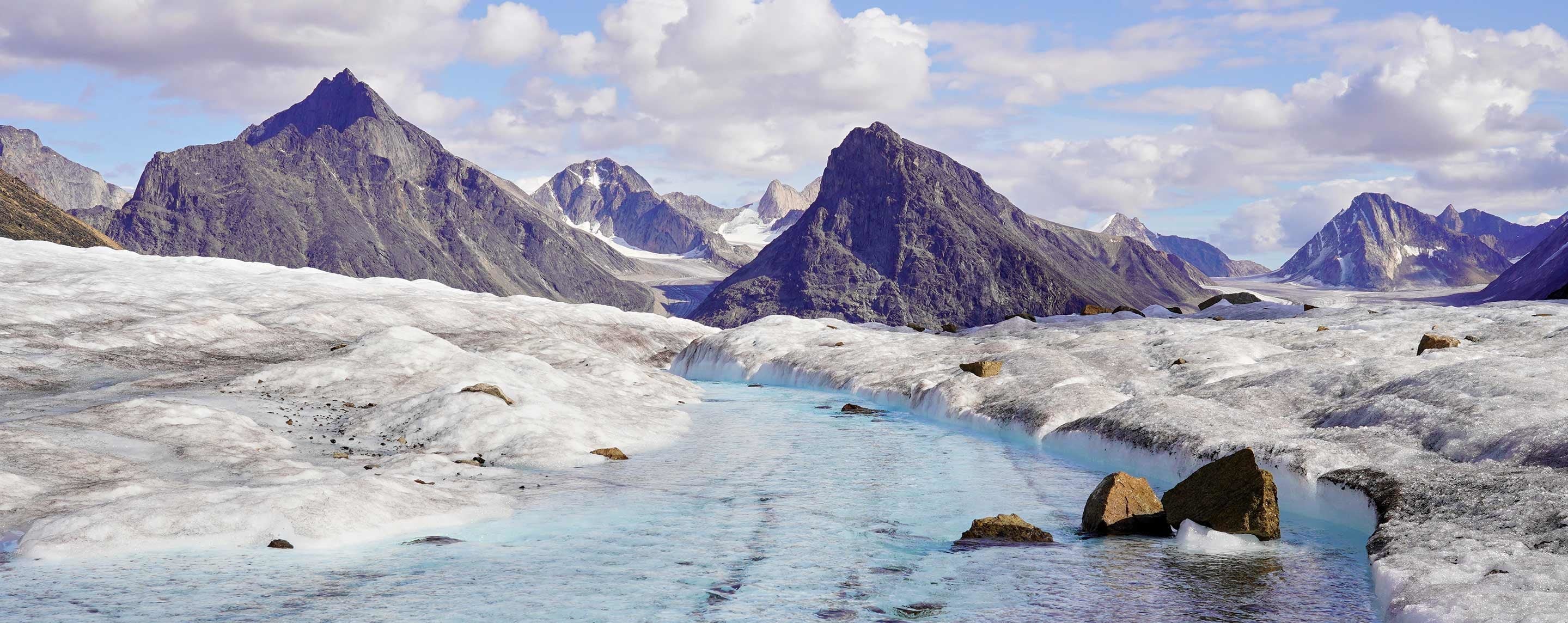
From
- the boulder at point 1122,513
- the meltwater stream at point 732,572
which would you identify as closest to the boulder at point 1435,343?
the meltwater stream at point 732,572

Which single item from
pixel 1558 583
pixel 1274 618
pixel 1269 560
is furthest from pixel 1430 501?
pixel 1274 618

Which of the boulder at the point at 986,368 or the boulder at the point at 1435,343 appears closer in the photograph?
the boulder at the point at 1435,343

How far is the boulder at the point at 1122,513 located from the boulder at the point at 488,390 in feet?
84.6

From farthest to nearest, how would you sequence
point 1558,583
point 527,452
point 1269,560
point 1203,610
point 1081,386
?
1. point 1081,386
2. point 527,452
3. point 1269,560
4. point 1203,610
5. point 1558,583

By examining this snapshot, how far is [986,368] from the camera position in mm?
59656

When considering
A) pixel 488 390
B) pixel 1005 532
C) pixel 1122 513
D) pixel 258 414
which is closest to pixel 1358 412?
pixel 1122 513

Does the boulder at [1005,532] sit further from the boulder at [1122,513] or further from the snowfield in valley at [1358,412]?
the snowfield in valley at [1358,412]

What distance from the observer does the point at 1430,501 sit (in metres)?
24.4

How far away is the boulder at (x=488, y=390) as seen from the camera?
141ft

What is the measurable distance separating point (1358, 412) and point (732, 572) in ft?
83.3

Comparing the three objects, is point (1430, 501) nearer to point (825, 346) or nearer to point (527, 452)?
point (527, 452)

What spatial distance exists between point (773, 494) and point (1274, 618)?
16.7 metres

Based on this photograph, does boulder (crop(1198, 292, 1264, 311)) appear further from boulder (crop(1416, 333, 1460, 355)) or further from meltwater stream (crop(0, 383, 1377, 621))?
meltwater stream (crop(0, 383, 1377, 621))

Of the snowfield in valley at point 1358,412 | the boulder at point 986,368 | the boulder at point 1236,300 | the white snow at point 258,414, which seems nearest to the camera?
the snowfield in valley at point 1358,412
